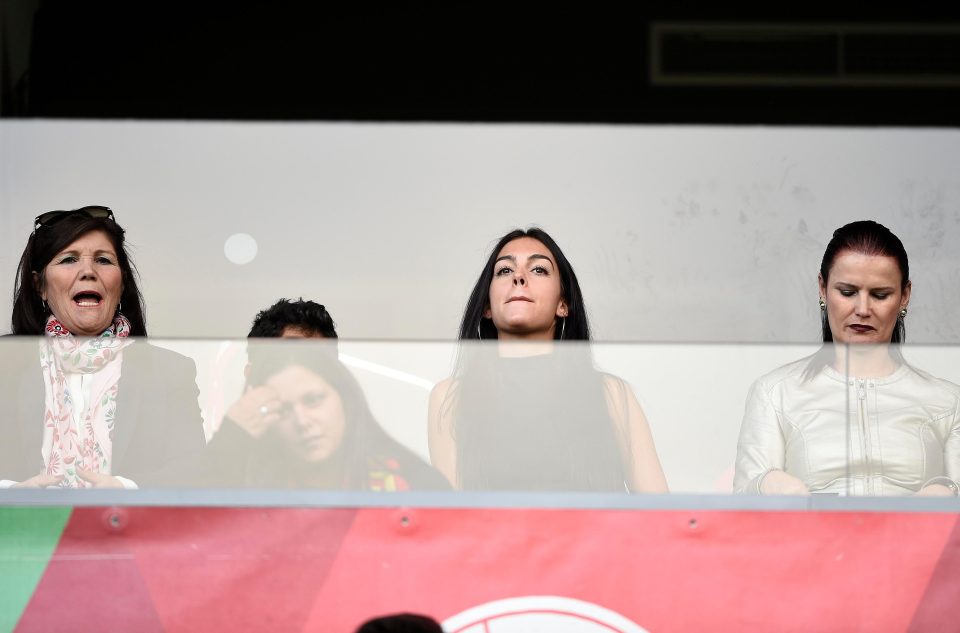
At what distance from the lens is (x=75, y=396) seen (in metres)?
2.93

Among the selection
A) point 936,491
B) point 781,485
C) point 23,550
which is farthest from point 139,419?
point 936,491

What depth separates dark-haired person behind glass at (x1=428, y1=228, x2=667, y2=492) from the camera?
2885 mm

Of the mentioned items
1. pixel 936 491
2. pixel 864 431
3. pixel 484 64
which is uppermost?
pixel 484 64

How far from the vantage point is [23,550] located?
280 cm

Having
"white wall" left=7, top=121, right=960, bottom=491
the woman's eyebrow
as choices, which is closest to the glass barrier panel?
the woman's eyebrow

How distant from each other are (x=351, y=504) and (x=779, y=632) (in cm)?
97

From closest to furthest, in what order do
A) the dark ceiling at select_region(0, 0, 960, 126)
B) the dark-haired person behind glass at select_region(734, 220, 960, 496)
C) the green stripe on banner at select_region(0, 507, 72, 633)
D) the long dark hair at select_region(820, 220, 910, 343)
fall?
1. the green stripe on banner at select_region(0, 507, 72, 633)
2. the dark-haired person behind glass at select_region(734, 220, 960, 496)
3. the long dark hair at select_region(820, 220, 910, 343)
4. the dark ceiling at select_region(0, 0, 960, 126)

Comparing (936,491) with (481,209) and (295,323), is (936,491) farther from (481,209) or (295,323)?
(481,209)

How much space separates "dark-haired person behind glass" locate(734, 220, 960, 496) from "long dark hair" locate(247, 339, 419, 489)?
0.81 m

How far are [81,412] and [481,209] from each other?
10.8 ft

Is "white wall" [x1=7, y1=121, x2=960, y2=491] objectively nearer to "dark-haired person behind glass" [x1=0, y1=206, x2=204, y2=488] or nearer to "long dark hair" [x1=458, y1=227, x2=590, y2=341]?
"long dark hair" [x1=458, y1=227, x2=590, y2=341]

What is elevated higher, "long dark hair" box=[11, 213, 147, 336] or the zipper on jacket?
"long dark hair" box=[11, 213, 147, 336]

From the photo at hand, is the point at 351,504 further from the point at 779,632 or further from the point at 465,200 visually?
the point at 465,200

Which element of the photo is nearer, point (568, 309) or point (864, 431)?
point (864, 431)
